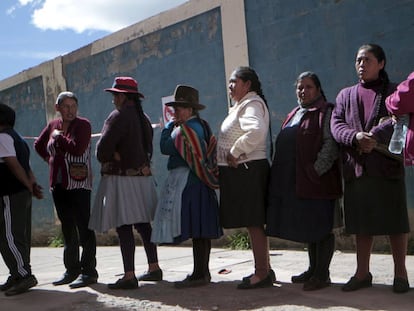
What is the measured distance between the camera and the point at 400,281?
12.3 feet

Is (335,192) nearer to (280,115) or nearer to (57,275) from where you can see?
(280,115)

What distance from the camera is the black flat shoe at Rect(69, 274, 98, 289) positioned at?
4668mm

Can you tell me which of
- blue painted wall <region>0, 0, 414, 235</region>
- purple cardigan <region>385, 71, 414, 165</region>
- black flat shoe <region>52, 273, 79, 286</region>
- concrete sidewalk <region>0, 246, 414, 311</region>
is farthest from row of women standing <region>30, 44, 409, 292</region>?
blue painted wall <region>0, 0, 414, 235</region>

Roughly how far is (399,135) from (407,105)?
8.2 inches

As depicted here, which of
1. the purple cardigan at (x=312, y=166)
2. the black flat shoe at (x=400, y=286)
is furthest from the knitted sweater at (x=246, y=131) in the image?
the black flat shoe at (x=400, y=286)

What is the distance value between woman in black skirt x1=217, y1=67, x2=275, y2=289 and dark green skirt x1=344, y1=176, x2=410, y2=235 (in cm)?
72

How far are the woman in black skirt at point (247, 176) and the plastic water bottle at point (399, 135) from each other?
3.23 ft

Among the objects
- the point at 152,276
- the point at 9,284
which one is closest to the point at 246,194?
the point at 152,276

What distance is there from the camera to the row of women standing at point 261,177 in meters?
3.78

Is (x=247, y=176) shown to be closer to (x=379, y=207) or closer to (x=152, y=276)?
(x=379, y=207)

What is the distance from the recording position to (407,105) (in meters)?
3.35

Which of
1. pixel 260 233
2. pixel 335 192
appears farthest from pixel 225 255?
pixel 335 192

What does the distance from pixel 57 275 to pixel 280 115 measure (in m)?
3.07

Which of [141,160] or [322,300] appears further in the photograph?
[141,160]
